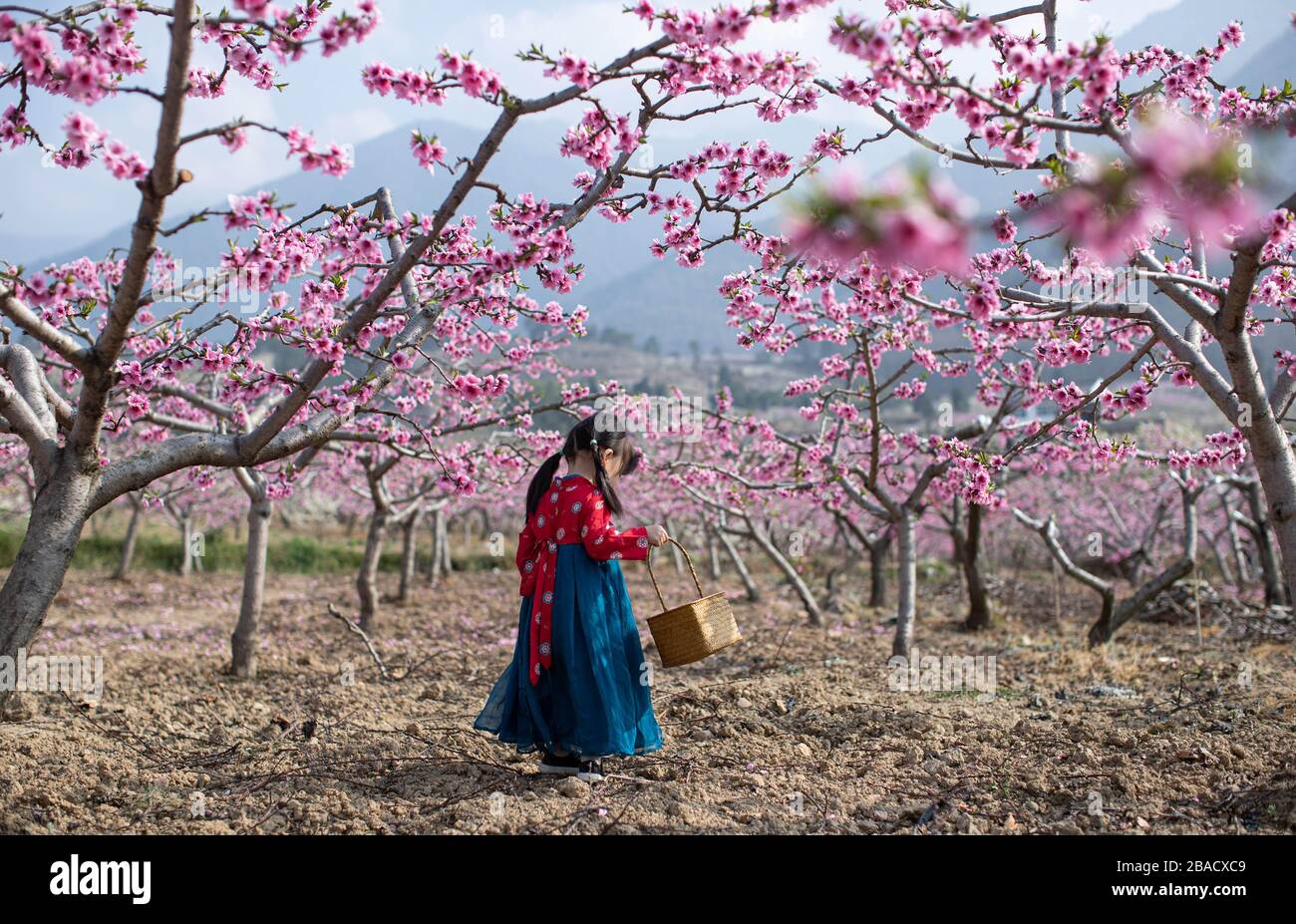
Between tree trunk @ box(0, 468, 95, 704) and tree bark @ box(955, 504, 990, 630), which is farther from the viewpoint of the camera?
tree bark @ box(955, 504, 990, 630)

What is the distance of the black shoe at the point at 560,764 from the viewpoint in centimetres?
445

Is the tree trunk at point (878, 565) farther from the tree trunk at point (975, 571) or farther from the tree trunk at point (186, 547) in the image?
the tree trunk at point (186, 547)

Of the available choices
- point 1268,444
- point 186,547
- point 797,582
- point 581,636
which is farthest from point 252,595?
point 186,547

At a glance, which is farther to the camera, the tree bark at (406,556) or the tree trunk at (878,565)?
the tree bark at (406,556)

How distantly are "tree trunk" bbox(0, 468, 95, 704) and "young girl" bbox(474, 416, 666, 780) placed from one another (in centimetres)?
191

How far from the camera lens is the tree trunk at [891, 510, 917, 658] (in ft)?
23.9

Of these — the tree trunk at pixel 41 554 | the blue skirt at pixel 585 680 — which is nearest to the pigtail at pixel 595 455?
the blue skirt at pixel 585 680

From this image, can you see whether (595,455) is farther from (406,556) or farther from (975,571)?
(406,556)

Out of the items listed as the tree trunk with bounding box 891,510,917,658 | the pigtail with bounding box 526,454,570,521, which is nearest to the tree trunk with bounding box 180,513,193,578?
the tree trunk with bounding box 891,510,917,658

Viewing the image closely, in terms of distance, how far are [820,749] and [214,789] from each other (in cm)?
295

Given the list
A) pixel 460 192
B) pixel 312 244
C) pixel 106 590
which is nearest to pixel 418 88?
pixel 460 192

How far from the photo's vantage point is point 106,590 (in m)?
15.3

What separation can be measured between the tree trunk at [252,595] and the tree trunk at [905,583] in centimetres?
482

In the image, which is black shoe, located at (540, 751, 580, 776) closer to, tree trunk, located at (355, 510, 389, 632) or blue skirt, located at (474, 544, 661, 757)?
blue skirt, located at (474, 544, 661, 757)
